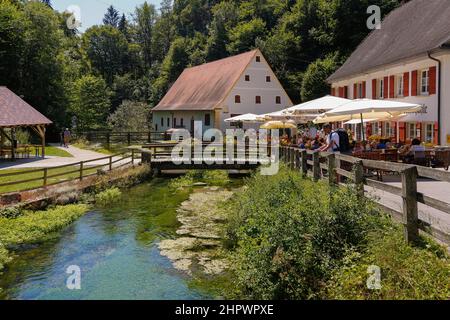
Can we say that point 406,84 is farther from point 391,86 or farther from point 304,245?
point 304,245

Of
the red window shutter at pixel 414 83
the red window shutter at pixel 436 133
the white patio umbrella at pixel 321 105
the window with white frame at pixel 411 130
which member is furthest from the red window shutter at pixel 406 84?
the white patio umbrella at pixel 321 105

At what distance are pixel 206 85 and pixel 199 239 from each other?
36.2m

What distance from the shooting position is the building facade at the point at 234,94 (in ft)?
137

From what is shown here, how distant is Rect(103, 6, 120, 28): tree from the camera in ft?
363

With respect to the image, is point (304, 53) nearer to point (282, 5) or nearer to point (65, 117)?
point (282, 5)

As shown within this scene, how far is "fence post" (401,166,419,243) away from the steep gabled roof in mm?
14313

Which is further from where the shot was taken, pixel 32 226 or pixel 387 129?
pixel 387 129

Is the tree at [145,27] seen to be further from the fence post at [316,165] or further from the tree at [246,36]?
the fence post at [316,165]

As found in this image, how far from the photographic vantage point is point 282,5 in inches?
2596

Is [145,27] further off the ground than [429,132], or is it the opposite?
[145,27]

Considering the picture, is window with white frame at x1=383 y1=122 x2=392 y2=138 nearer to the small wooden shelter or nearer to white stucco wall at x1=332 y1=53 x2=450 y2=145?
white stucco wall at x1=332 y1=53 x2=450 y2=145

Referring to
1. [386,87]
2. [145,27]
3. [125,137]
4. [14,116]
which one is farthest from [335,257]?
[145,27]

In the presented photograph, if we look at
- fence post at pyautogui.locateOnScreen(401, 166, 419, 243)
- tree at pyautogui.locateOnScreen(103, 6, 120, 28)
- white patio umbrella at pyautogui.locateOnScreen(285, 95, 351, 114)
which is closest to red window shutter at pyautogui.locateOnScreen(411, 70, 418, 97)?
white patio umbrella at pyautogui.locateOnScreen(285, 95, 351, 114)

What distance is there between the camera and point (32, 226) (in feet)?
41.5
